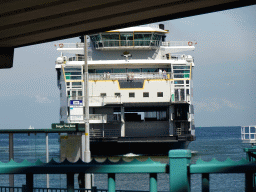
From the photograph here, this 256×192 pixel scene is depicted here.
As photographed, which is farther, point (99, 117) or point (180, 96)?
point (180, 96)

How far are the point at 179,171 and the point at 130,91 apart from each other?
1582 inches

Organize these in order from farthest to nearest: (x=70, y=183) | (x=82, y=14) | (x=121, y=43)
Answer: (x=121, y=43), (x=82, y=14), (x=70, y=183)

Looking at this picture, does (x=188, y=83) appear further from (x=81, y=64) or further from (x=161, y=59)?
(x=81, y=64)

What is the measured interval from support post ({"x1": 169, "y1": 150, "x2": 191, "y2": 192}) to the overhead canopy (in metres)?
1.41

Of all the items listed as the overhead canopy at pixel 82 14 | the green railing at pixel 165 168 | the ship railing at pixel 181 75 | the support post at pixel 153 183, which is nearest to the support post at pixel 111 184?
the green railing at pixel 165 168

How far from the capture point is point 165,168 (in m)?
4.19

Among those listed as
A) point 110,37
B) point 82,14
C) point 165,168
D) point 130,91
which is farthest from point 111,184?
point 110,37

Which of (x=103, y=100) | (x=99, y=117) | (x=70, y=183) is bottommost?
(x=70, y=183)

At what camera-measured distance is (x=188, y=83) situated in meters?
46.0

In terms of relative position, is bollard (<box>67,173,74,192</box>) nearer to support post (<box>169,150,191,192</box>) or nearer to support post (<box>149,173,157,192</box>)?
support post (<box>149,173,157,192</box>)

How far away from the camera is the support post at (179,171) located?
4082mm

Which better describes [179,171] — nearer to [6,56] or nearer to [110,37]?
[6,56]

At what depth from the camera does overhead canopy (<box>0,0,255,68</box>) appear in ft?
14.5

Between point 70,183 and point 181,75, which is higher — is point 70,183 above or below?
below
